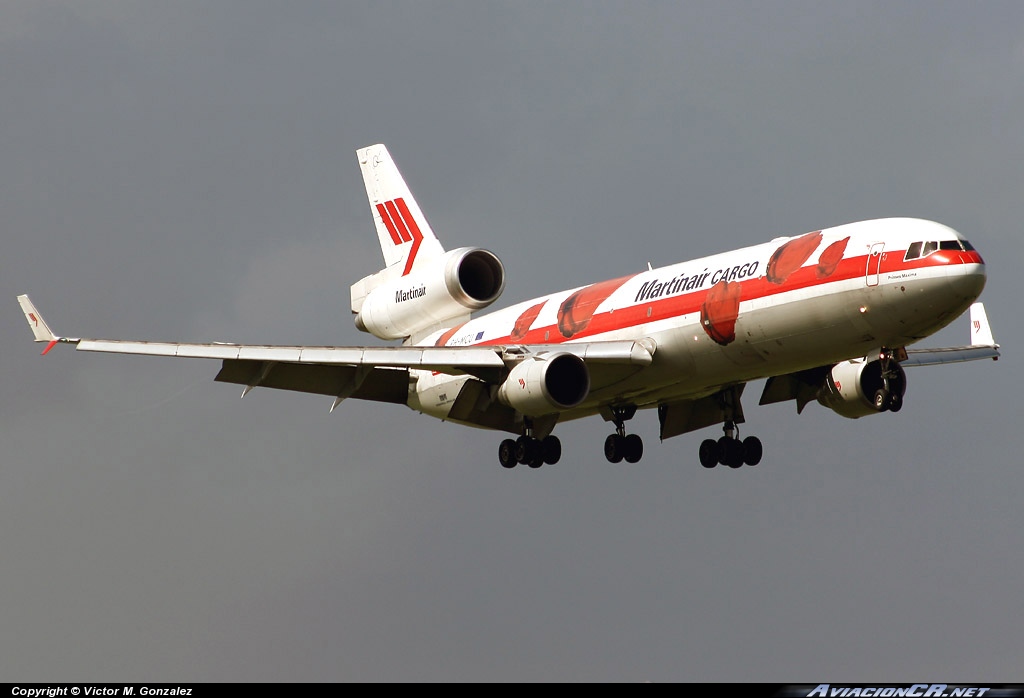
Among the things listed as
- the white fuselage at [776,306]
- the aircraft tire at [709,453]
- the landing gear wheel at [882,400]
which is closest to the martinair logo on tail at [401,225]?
the white fuselage at [776,306]

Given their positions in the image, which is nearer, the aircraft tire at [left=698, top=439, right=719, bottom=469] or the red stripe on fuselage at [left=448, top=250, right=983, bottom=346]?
the red stripe on fuselage at [left=448, top=250, right=983, bottom=346]

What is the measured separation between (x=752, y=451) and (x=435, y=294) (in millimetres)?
10558

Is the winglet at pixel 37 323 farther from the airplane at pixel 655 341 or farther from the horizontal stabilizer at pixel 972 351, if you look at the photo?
the horizontal stabilizer at pixel 972 351

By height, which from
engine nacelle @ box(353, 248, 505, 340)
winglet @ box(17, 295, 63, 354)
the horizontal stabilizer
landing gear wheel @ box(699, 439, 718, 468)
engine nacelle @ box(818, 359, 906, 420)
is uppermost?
the horizontal stabilizer

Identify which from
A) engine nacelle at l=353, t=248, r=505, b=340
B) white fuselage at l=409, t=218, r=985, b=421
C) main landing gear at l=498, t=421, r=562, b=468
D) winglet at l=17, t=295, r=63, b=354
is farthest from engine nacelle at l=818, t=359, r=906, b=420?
winglet at l=17, t=295, r=63, b=354

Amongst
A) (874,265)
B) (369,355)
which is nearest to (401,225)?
(369,355)

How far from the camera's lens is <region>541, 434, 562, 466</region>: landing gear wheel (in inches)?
1988

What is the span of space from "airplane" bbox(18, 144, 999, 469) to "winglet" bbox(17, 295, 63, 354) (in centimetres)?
4

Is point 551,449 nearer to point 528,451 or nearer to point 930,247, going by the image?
point 528,451

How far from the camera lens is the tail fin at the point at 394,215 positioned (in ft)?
186

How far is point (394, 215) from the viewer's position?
58.9 meters

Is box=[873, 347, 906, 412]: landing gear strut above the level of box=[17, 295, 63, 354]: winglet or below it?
above

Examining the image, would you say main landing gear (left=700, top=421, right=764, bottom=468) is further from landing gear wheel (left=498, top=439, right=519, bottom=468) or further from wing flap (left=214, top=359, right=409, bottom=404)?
wing flap (left=214, top=359, right=409, bottom=404)

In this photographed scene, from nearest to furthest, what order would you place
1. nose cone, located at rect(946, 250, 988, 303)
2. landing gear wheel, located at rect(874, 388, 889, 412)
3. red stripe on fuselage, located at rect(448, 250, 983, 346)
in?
nose cone, located at rect(946, 250, 988, 303)
red stripe on fuselage, located at rect(448, 250, 983, 346)
landing gear wheel, located at rect(874, 388, 889, 412)
